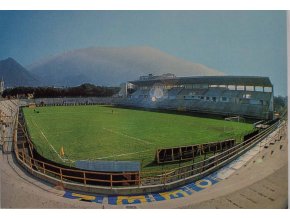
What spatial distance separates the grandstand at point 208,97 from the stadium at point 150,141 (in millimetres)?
92

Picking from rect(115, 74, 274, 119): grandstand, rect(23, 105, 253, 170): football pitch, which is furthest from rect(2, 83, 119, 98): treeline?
rect(23, 105, 253, 170): football pitch

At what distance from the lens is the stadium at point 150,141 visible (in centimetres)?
827

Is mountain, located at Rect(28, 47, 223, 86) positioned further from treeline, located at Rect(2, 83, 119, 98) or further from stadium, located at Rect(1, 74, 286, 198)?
treeline, located at Rect(2, 83, 119, 98)

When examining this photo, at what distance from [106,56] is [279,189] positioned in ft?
24.4

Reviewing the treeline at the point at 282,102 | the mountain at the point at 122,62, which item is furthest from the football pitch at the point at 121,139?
the mountain at the point at 122,62

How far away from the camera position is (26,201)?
7.01 meters

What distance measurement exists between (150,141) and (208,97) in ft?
53.5

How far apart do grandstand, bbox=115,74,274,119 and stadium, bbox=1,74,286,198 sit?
9cm

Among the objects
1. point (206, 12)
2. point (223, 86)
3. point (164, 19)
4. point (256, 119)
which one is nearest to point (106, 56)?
point (164, 19)

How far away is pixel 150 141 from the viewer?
13797 mm

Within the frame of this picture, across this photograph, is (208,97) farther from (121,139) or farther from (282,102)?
(282,102)

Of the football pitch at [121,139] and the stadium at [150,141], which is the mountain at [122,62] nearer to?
the stadium at [150,141]
